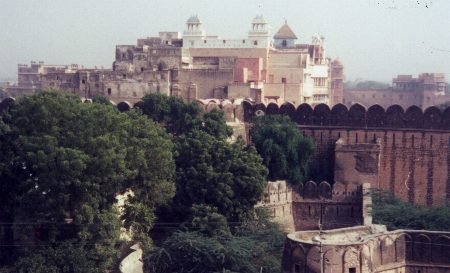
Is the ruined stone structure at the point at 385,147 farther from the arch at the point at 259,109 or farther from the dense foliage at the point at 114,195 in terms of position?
the dense foliage at the point at 114,195

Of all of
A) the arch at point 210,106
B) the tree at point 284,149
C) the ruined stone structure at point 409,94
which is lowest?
the tree at point 284,149

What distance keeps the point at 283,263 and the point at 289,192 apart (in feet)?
19.4

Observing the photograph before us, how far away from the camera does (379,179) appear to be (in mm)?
24594

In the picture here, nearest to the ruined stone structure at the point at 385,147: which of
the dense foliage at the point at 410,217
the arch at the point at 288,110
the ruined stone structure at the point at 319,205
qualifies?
the arch at the point at 288,110

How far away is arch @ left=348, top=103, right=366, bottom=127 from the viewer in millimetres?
25438

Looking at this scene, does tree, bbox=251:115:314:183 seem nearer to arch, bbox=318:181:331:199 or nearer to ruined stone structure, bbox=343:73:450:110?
arch, bbox=318:181:331:199

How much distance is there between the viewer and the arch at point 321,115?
2589 centimetres

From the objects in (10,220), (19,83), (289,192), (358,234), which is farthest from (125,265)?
(19,83)

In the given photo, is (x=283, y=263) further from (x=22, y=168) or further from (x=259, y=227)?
(x=22, y=168)

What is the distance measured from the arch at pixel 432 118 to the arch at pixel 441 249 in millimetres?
7694

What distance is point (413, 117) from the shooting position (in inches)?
983

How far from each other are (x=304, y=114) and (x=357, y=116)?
1.79 metres

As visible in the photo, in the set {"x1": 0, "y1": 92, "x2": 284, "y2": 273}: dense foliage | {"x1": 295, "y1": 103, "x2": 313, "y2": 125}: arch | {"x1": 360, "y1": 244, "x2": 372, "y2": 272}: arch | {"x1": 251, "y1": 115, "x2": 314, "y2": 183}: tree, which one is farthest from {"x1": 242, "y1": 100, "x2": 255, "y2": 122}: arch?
{"x1": 360, "y1": 244, "x2": 372, "y2": 272}: arch

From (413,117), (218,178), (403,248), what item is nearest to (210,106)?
(413,117)
